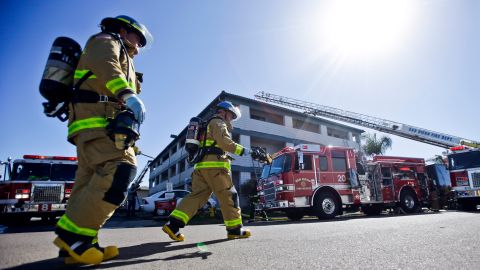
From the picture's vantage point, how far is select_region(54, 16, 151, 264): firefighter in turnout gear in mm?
1890

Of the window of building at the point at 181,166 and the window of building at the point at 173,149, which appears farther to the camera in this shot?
the window of building at the point at 173,149

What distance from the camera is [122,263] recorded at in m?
2.05

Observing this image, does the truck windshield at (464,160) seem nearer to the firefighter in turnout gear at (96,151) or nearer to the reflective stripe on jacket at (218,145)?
the reflective stripe on jacket at (218,145)

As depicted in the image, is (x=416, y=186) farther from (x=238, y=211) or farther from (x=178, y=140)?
(x=178, y=140)

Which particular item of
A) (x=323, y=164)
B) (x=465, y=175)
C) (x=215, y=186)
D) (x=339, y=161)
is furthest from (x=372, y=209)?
(x=215, y=186)

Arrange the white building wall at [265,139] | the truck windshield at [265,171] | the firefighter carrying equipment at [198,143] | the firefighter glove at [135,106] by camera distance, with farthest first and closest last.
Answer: the white building wall at [265,139], the truck windshield at [265,171], the firefighter carrying equipment at [198,143], the firefighter glove at [135,106]

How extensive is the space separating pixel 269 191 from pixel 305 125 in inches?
852

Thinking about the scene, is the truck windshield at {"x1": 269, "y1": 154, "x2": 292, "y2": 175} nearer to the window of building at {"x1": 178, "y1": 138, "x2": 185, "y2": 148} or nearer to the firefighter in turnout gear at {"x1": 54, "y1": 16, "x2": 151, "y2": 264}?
the firefighter in turnout gear at {"x1": 54, "y1": 16, "x2": 151, "y2": 264}

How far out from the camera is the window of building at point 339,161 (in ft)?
28.8

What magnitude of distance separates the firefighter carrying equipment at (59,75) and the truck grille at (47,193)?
809 centimetres

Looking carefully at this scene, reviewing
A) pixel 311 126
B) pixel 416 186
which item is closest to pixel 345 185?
pixel 416 186

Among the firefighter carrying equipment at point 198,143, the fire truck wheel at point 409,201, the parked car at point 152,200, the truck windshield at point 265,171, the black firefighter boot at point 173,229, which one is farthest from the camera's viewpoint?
the parked car at point 152,200

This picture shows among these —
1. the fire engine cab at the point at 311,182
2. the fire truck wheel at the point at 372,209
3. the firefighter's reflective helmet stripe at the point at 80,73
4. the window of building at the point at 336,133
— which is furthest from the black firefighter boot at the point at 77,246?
the window of building at the point at 336,133

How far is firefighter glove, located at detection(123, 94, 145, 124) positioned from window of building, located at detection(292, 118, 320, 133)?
27117mm
